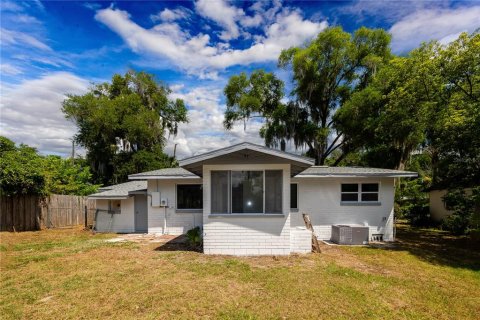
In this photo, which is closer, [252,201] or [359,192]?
[252,201]

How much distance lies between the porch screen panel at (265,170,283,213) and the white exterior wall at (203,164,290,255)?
13cm

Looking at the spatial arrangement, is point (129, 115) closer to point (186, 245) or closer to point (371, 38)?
point (186, 245)

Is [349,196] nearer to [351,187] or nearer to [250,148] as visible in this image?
[351,187]

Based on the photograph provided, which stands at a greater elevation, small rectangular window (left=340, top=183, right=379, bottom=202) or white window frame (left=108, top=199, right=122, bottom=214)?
small rectangular window (left=340, top=183, right=379, bottom=202)

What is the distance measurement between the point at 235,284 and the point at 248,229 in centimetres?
235

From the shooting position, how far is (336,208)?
10766mm

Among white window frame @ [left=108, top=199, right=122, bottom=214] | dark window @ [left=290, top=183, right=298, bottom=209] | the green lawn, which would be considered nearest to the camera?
the green lawn

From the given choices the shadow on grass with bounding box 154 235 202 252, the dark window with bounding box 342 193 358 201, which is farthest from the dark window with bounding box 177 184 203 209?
the dark window with bounding box 342 193 358 201

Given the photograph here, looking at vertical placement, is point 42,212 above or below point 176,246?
above

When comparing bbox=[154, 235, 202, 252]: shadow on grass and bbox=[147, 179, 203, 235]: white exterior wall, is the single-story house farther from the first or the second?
bbox=[154, 235, 202, 252]: shadow on grass

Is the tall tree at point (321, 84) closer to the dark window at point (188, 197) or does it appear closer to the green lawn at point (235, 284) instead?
the dark window at point (188, 197)

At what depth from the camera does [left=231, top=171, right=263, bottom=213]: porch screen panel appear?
25.4 ft

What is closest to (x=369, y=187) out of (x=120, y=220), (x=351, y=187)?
(x=351, y=187)

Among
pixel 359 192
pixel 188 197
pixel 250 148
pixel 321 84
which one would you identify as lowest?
pixel 188 197
